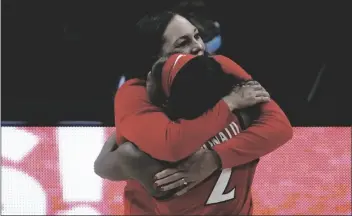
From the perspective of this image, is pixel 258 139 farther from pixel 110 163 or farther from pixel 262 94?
pixel 110 163

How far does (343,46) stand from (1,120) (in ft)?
3.52

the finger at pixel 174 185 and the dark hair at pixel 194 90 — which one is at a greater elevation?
the dark hair at pixel 194 90

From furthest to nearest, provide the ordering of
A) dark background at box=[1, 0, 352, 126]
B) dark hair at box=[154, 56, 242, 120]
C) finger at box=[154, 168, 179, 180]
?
dark background at box=[1, 0, 352, 126] < finger at box=[154, 168, 179, 180] < dark hair at box=[154, 56, 242, 120]

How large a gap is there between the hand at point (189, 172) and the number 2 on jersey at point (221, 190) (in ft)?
0.10

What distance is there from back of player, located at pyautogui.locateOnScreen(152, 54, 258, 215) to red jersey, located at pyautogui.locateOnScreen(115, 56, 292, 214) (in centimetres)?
1

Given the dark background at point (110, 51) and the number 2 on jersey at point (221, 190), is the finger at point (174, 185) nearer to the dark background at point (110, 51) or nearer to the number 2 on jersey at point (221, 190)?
the number 2 on jersey at point (221, 190)

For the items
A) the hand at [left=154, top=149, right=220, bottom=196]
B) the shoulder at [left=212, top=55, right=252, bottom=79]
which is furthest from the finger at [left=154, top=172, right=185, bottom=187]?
the shoulder at [left=212, top=55, right=252, bottom=79]

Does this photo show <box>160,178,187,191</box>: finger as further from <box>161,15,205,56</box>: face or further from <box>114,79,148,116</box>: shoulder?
<box>161,15,205,56</box>: face

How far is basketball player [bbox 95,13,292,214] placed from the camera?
1536 mm

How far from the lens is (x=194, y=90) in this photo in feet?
4.91

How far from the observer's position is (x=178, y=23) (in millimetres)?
1674

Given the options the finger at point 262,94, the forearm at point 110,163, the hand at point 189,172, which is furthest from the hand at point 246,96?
the forearm at point 110,163

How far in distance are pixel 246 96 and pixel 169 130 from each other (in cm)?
25

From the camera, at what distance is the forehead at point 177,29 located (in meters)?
1.66
